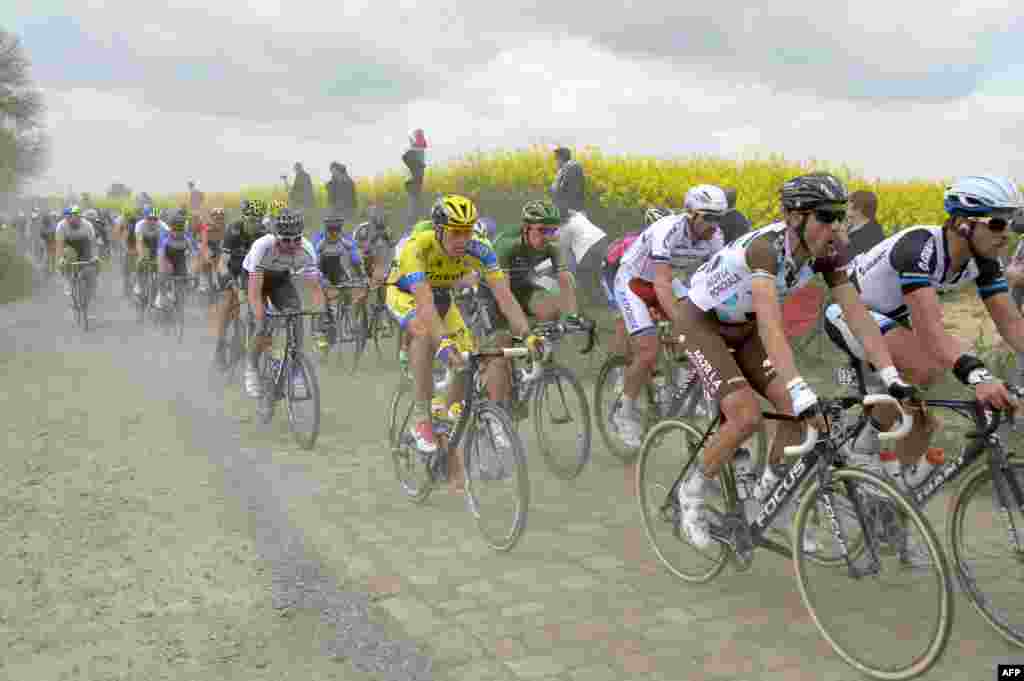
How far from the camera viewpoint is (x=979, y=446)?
4.09m

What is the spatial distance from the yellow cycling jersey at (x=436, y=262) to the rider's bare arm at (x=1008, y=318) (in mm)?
3278

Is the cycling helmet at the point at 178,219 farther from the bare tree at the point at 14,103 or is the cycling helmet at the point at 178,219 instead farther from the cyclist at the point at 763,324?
the bare tree at the point at 14,103

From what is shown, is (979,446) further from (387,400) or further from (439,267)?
(387,400)

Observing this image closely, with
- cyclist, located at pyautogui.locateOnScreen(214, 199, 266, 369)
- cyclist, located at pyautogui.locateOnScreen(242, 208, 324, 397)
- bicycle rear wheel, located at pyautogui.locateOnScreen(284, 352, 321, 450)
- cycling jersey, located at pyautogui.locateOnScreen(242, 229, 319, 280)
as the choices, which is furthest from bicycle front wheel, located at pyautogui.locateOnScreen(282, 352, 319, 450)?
cyclist, located at pyautogui.locateOnScreen(214, 199, 266, 369)

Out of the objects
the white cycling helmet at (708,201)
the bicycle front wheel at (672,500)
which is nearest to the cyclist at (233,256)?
the white cycling helmet at (708,201)

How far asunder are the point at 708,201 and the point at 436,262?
201 centimetres

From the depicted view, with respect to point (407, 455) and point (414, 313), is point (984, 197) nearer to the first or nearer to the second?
point (414, 313)

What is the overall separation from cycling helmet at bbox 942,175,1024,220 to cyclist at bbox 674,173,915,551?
54 centimetres

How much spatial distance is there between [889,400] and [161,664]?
11.4 feet

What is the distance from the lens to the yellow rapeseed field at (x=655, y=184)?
18.9 m

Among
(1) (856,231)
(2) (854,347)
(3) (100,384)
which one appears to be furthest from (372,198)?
(2) (854,347)

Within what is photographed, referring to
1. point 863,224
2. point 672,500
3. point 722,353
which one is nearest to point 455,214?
point 722,353

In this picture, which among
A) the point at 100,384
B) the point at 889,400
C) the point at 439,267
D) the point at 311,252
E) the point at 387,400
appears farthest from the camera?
the point at 100,384

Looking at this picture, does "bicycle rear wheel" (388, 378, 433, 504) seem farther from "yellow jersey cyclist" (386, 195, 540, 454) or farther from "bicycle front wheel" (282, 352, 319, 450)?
"bicycle front wheel" (282, 352, 319, 450)
